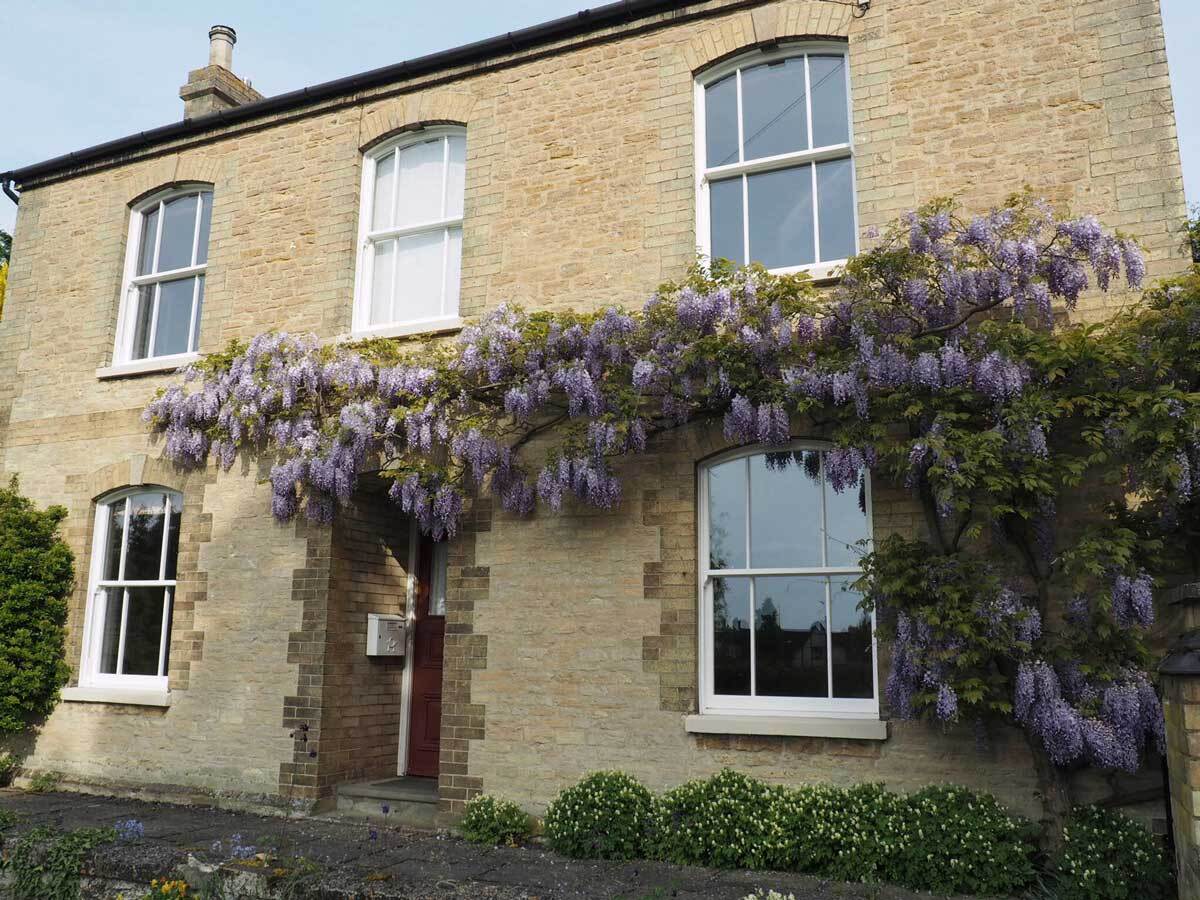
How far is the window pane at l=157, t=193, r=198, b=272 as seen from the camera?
10227 mm

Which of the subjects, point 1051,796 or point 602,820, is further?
point 602,820

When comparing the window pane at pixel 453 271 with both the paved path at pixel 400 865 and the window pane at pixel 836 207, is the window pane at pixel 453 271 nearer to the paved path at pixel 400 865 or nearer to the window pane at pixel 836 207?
the window pane at pixel 836 207

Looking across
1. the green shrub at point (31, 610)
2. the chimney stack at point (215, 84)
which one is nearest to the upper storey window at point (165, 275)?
the chimney stack at point (215, 84)

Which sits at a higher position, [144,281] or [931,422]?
[144,281]

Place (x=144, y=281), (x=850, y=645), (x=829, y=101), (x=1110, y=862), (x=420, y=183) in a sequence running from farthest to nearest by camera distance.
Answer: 1. (x=144, y=281)
2. (x=420, y=183)
3. (x=829, y=101)
4. (x=850, y=645)
5. (x=1110, y=862)

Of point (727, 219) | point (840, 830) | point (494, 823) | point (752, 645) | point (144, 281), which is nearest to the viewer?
point (840, 830)

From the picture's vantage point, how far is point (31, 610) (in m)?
9.39

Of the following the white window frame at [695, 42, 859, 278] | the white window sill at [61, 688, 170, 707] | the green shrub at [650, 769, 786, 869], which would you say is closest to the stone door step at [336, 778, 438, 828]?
the white window sill at [61, 688, 170, 707]

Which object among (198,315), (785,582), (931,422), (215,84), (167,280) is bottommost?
(785,582)

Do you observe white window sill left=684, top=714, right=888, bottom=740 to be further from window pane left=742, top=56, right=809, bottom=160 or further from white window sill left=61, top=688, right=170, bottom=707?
white window sill left=61, top=688, right=170, bottom=707

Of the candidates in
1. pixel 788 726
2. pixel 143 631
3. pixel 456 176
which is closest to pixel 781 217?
pixel 456 176

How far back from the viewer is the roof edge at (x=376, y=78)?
8.22 m

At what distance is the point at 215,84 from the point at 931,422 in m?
8.90

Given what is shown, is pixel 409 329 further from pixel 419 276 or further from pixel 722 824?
pixel 722 824
